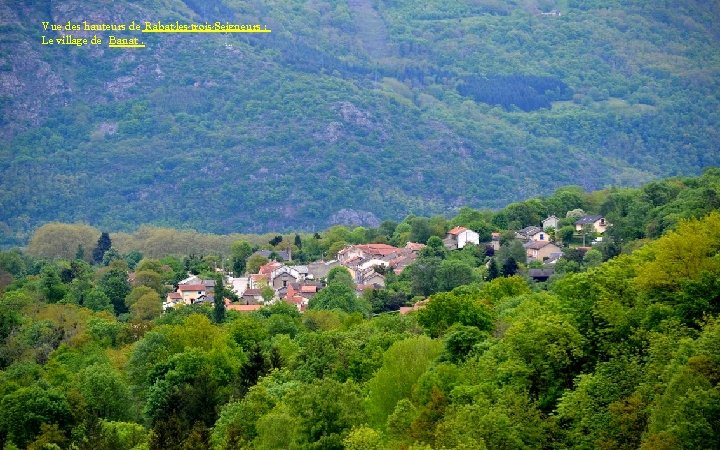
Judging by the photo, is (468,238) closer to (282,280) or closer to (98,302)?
(282,280)

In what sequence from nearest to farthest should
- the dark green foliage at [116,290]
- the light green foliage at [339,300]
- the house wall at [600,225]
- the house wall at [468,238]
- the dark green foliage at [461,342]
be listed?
1. the dark green foliage at [461,342]
2. the light green foliage at [339,300]
3. the dark green foliage at [116,290]
4. the house wall at [600,225]
5. the house wall at [468,238]

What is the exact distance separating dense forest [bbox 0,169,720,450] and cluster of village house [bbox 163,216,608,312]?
9.18m

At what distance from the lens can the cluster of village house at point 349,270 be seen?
400 feet

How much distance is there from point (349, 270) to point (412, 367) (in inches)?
2946

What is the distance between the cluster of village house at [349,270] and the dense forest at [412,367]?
9184 mm

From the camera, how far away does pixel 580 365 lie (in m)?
51.1

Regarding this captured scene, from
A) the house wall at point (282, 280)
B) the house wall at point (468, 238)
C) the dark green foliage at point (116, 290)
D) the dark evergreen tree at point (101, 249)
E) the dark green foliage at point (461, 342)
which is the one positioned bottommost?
the dark evergreen tree at point (101, 249)

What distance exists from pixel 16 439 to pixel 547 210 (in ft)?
294

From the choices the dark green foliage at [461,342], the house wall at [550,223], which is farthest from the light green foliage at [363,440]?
the house wall at [550,223]

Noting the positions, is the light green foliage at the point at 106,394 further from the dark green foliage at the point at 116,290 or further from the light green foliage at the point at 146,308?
the dark green foliage at the point at 116,290

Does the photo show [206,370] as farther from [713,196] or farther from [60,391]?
[713,196]

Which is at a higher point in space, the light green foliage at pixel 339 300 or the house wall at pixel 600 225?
the house wall at pixel 600 225

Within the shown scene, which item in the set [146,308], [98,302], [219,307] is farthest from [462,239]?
[219,307]

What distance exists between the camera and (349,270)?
13362cm
